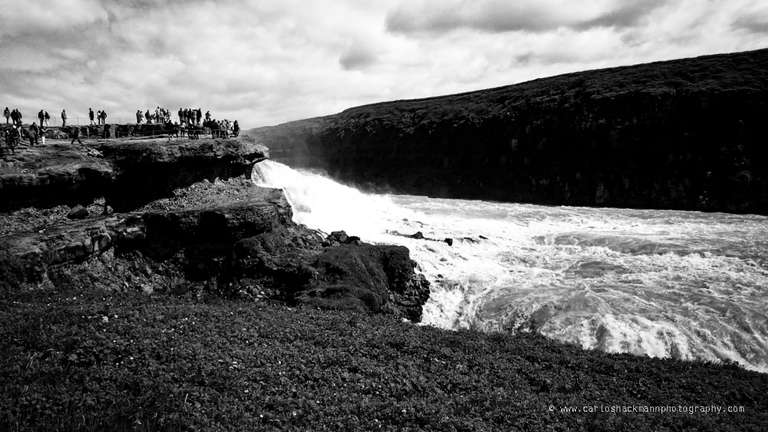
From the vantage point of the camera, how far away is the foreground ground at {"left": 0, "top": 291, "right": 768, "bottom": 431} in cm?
807

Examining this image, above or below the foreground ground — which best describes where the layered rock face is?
above

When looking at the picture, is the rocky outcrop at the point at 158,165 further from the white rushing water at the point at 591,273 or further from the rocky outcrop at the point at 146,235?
the white rushing water at the point at 591,273

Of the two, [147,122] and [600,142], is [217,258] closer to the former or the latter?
[147,122]

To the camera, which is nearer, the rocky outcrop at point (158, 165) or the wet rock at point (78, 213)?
the wet rock at point (78, 213)

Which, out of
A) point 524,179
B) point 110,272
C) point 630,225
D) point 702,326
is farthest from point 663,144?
point 110,272

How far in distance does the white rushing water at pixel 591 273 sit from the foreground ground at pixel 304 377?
159 inches

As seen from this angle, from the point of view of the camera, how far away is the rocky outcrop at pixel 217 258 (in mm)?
15406

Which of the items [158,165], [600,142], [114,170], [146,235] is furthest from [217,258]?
[600,142]

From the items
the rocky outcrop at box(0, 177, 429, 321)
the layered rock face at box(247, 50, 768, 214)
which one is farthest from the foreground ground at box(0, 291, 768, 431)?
the layered rock face at box(247, 50, 768, 214)

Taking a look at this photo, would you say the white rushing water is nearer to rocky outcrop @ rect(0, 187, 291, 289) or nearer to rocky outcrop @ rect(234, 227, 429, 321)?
rocky outcrop @ rect(234, 227, 429, 321)

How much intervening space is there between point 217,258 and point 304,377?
438 inches

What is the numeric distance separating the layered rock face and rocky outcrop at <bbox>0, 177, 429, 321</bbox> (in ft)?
134

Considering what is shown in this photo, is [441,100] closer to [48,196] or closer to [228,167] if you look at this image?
[228,167]

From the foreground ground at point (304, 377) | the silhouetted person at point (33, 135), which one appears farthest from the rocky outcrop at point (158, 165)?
the foreground ground at point (304, 377)
